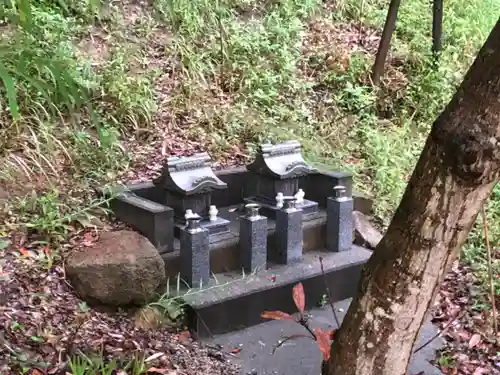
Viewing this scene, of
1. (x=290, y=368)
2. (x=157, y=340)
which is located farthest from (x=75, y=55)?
(x=290, y=368)

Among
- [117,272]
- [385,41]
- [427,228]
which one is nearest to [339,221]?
[117,272]

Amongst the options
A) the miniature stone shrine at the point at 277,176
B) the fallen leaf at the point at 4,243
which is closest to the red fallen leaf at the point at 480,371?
the miniature stone shrine at the point at 277,176

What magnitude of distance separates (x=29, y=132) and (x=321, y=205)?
7.48 feet

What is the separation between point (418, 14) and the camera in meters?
8.37

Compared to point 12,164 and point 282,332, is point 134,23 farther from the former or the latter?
point 282,332

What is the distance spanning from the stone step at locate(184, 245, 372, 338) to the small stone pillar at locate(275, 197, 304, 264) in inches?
3.0

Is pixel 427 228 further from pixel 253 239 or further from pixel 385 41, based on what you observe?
pixel 385 41

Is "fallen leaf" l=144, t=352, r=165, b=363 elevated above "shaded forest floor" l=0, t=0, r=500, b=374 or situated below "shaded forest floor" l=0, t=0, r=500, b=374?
below

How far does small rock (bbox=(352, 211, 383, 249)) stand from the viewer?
4957 millimetres

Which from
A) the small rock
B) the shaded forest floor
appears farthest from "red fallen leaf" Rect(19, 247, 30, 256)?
the small rock

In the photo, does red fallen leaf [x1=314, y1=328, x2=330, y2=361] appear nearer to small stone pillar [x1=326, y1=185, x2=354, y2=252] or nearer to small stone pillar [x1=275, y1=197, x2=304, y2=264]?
small stone pillar [x1=275, y1=197, x2=304, y2=264]

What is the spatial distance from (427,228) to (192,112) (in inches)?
159

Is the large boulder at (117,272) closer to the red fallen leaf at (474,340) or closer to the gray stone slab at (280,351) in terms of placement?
the gray stone slab at (280,351)

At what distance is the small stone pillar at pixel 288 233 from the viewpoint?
4.37 meters
